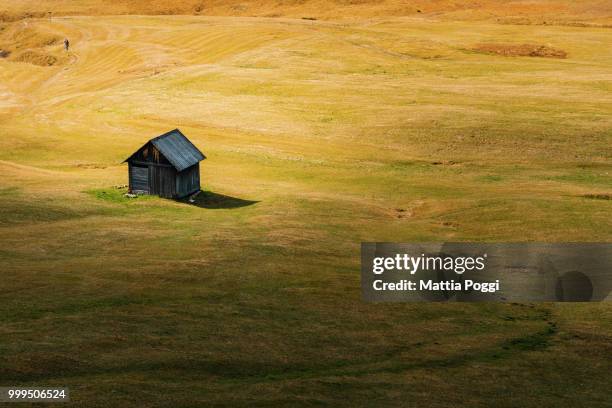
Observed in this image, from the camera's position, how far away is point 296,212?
51.3 meters

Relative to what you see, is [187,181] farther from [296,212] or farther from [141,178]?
[296,212]

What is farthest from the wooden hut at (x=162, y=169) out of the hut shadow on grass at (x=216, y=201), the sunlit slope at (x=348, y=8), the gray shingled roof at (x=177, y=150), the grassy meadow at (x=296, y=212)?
the sunlit slope at (x=348, y=8)

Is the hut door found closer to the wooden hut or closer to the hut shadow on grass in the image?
the wooden hut

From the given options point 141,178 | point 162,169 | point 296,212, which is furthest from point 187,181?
point 296,212

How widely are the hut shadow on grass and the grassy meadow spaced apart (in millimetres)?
456

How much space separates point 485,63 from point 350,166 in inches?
1732

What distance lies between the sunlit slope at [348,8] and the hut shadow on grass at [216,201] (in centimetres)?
9225

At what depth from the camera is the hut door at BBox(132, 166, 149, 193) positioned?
55125 mm

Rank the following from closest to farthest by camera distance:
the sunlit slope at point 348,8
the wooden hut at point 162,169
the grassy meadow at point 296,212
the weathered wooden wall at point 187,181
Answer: the grassy meadow at point 296,212
the wooden hut at point 162,169
the weathered wooden wall at point 187,181
the sunlit slope at point 348,8

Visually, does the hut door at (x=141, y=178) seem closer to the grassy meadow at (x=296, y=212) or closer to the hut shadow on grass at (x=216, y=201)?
the grassy meadow at (x=296, y=212)

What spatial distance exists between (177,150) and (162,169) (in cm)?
190

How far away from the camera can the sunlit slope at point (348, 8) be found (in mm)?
142875

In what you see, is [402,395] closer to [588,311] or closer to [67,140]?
[588,311]

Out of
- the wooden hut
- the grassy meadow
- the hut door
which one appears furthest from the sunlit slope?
the hut door
